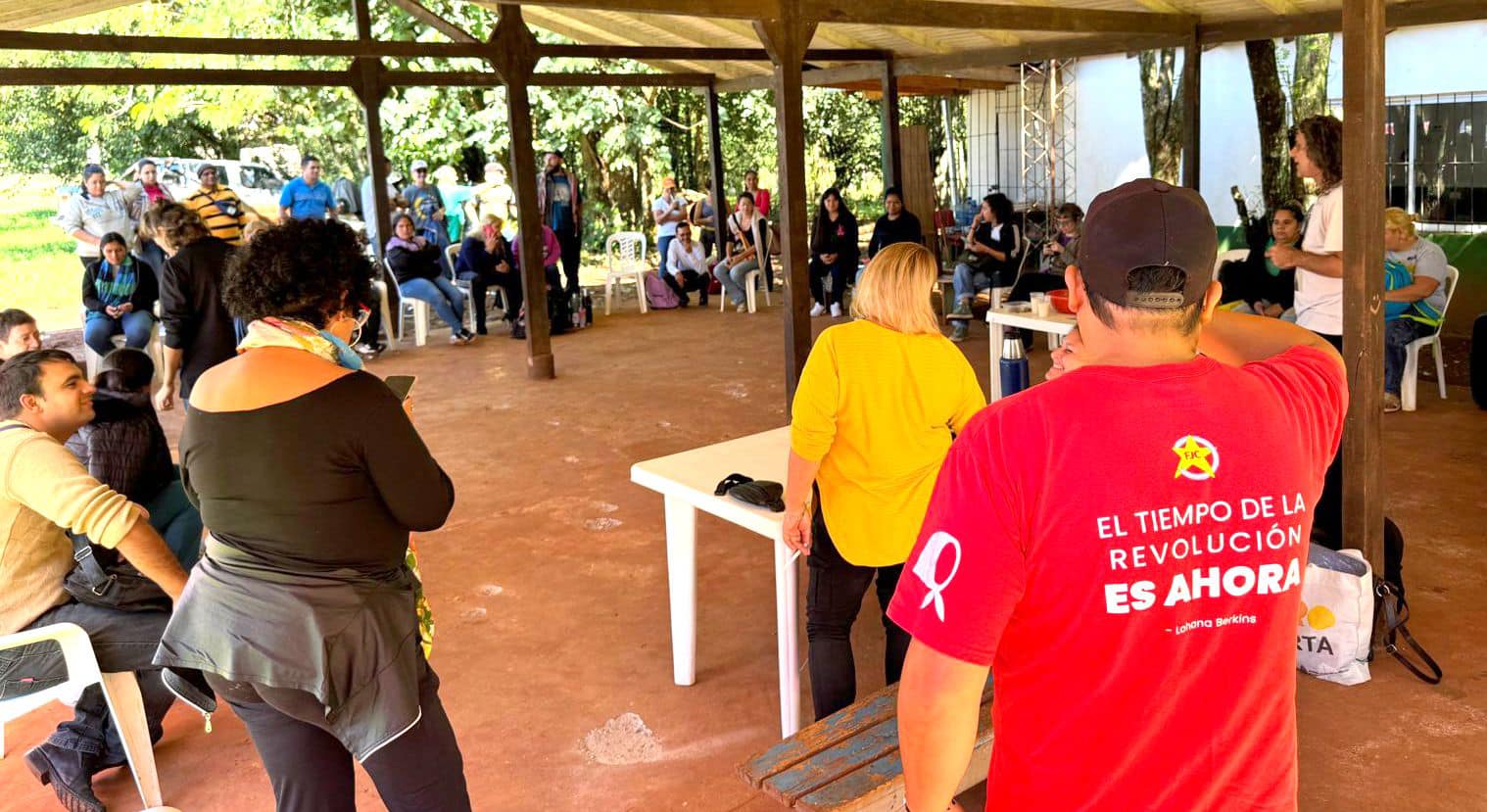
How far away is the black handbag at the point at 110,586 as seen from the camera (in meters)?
2.82

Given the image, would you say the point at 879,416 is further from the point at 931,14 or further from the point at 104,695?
the point at 931,14

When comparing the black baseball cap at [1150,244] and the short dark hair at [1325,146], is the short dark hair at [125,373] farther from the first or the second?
the short dark hair at [1325,146]

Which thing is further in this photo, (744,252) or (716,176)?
(716,176)

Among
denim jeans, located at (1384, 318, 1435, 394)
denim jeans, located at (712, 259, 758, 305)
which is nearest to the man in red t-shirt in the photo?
denim jeans, located at (1384, 318, 1435, 394)

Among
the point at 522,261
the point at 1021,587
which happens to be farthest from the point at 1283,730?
the point at 522,261

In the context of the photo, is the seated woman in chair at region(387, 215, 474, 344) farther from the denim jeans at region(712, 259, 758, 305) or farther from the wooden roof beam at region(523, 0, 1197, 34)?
the wooden roof beam at region(523, 0, 1197, 34)

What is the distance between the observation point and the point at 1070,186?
540 inches

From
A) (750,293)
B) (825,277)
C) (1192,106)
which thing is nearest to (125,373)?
(1192,106)

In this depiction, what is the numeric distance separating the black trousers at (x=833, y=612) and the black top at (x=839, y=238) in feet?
26.8

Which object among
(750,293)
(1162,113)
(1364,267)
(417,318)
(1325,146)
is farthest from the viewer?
(1162,113)

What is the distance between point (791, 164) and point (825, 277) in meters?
4.78

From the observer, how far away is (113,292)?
25.2 feet

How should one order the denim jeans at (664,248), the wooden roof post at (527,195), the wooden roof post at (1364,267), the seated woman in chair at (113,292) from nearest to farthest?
the wooden roof post at (1364,267), the seated woman in chair at (113,292), the wooden roof post at (527,195), the denim jeans at (664,248)

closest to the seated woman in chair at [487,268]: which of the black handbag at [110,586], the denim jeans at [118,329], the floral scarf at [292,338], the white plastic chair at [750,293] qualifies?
the white plastic chair at [750,293]
